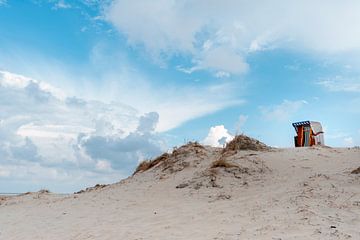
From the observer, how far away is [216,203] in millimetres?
10219

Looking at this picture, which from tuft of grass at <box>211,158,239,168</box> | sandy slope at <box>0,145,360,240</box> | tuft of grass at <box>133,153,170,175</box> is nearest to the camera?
sandy slope at <box>0,145,360,240</box>

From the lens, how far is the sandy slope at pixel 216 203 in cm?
788

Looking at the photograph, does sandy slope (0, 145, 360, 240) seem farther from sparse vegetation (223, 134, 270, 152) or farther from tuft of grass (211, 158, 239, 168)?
sparse vegetation (223, 134, 270, 152)

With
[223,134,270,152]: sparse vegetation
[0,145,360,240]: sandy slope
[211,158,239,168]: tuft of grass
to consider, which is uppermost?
[223,134,270,152]: sparse vegetation

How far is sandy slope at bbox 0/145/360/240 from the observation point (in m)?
7.88

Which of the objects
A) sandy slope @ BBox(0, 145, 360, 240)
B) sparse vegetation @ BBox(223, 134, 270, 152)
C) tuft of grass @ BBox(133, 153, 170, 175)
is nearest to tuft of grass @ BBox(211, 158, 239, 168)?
sandy slope @ BBox(0, 145, 360, 240)

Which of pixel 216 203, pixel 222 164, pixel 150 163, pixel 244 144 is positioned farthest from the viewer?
pixel 150 163

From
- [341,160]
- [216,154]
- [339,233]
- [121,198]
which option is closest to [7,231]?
[121,198]

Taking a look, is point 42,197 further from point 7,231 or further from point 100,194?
point 7,231

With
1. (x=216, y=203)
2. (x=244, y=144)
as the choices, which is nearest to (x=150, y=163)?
(x=244, y=144)

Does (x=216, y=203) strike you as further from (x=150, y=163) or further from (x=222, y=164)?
(x=150, y=163)

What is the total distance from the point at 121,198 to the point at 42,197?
204 inches

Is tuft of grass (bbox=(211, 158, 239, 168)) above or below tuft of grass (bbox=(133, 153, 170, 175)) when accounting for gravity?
below

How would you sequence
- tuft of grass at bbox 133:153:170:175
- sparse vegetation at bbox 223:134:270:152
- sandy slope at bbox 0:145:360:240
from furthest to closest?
tuft of grass at bbox 133:153:170:175, sparse vegetation at bbox 223:134:270:152, sandy slope at bbox 0:145:360:240
